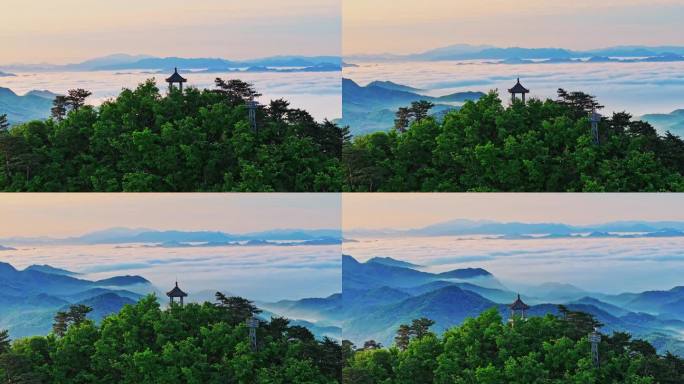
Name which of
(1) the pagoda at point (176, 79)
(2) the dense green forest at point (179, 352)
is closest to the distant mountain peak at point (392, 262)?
Answer: (2) the dense green forest at point (179, 352)

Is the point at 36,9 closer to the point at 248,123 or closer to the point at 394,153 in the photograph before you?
the point at 248,123

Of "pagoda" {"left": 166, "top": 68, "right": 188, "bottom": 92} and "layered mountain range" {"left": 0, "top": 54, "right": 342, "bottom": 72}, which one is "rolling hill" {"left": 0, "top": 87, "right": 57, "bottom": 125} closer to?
"layered mountain range" {"left": 0, "top": 54, "right": 342, "bottom": 72}

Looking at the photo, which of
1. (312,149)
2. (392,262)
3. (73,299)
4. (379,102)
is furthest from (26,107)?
(392,262)

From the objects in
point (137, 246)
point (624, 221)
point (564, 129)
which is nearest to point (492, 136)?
point (564, 129)

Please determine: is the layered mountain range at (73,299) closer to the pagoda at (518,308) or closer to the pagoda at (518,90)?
the pagoda at (518,308)

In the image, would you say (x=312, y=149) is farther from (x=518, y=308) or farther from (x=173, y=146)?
(x=518, y=308)
